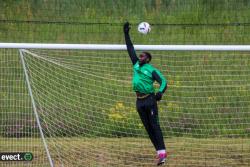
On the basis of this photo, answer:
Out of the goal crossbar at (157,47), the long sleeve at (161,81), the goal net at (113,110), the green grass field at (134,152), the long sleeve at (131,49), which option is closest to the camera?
the long sleeve at (161,81)

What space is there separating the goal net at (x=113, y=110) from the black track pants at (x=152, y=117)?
1.68 m

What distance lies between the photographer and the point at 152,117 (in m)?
10.1

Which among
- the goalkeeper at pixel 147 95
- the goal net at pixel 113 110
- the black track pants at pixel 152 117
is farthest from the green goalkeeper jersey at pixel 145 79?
the goal net at pixel 113 110

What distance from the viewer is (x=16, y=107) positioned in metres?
11.9

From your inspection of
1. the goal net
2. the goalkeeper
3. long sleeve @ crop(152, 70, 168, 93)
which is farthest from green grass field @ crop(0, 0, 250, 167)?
long sleeve @ crop(152, 70, 168, 93)

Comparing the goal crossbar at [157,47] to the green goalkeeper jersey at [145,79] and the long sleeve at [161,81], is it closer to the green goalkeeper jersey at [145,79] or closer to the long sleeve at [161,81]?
the green goalkeeper jersey at [145,79]

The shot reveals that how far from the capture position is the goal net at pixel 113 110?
11539 millimetres

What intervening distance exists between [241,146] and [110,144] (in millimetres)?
2400

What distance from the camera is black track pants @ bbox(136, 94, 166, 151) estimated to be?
396 inches

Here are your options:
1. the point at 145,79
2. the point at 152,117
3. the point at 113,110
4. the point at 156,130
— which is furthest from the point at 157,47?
the point at 113,110

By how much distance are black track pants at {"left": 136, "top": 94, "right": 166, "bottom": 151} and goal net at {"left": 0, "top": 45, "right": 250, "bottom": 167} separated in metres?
1.68

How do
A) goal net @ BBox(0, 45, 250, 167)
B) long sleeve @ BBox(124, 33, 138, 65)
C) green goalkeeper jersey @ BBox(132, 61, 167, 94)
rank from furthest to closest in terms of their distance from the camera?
goal net @ BBox(0, 45, 250, 167)
long sleeve @ BBox(124, 33, 138, 65)
green goalkeeper jersey @ BBox(132, 61, 167, 94)

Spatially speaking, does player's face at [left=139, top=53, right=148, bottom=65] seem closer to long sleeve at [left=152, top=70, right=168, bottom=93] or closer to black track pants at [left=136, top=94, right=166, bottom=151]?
long sleeve at [left=152, top=70, right=168, bottom=93]

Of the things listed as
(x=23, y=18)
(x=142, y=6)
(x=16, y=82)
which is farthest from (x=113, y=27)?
(x=16, y=82)
